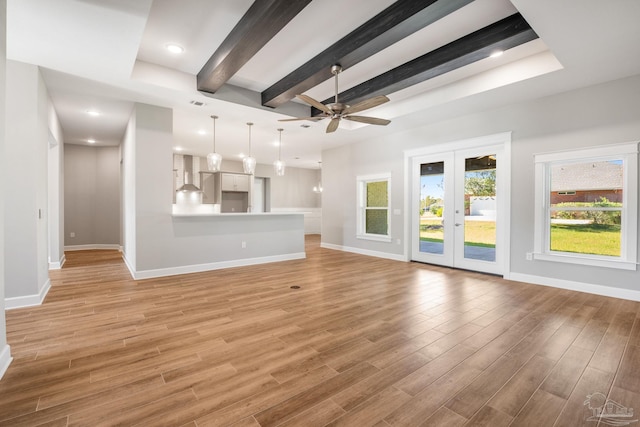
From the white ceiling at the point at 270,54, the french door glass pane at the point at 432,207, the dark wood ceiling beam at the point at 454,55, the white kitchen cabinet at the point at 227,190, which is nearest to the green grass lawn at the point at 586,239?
the french door glass pane at the point at 432,207

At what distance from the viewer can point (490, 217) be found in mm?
4988

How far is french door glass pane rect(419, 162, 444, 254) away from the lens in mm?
5688

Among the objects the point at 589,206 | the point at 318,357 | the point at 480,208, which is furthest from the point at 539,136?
the point at 318,357

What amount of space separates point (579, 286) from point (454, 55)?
3609mm

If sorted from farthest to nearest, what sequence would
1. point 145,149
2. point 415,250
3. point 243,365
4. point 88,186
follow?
point 88,186, point 415,250, point 145,149, point 243,365

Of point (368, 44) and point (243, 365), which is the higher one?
point (368, 44)

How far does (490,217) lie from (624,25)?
3.00 metres

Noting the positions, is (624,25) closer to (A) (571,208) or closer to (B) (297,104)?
(A) (571,208)

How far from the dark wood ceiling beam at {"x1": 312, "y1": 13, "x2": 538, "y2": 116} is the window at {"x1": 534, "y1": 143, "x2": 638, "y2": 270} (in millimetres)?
2103

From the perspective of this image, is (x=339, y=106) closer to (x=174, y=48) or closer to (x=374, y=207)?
(x=174, y=48)

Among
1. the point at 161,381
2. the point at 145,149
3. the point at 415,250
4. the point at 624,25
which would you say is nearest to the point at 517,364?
the point at 161,381

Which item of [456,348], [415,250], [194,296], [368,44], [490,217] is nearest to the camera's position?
[456,348]

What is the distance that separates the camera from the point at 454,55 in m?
3.32

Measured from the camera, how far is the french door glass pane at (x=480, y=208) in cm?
496
